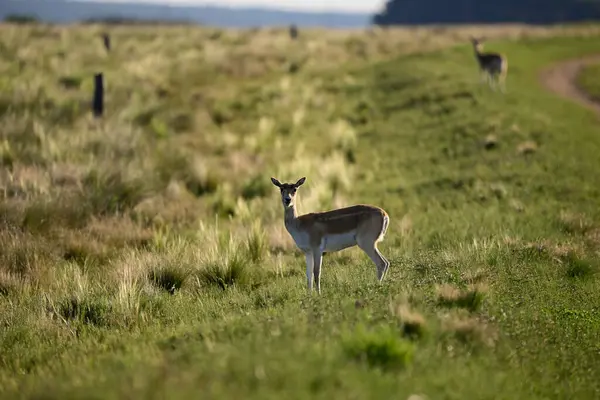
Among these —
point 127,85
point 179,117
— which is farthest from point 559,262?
point 127,85

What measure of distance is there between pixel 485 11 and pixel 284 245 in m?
167

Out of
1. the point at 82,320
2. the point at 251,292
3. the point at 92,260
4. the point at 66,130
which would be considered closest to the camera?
the point at 82,320

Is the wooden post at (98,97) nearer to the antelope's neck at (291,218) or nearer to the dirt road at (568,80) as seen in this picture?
the antelope's neck at (291,218)

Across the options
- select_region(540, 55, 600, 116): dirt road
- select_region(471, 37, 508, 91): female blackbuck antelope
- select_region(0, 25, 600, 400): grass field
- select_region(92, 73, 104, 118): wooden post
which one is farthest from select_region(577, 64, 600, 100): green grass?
select_region(92, 73, 104, 118): wooden post

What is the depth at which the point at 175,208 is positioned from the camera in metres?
13.0

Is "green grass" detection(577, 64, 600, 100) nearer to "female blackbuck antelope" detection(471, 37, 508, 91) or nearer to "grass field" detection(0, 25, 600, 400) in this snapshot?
"grass field" detection(0, 25, 600, 400)

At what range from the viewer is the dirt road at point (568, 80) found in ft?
82.9

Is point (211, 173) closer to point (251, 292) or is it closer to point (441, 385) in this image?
point (251, 292)

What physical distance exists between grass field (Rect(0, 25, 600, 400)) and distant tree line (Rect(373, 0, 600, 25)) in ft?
433

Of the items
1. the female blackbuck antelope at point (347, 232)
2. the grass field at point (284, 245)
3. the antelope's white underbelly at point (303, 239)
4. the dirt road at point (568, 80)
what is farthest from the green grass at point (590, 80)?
the antelope's white underbelly at point (303, 239)

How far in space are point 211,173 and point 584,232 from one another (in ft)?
27.9

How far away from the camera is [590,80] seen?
29.8m

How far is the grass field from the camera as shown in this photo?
5117mm

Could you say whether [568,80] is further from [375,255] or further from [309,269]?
[309,269]
